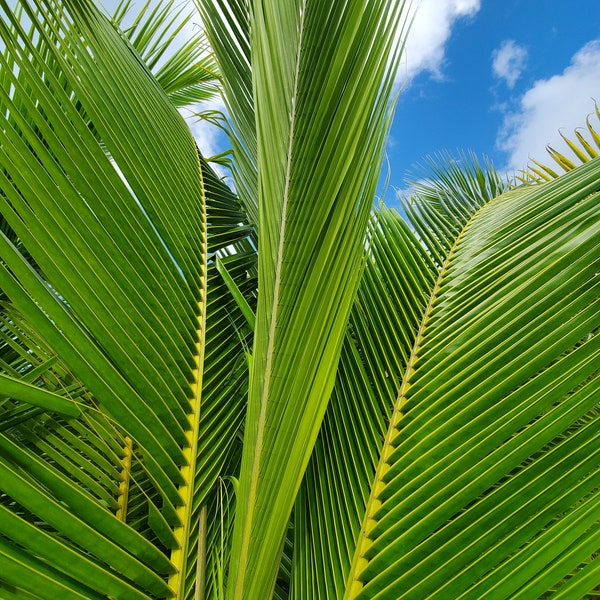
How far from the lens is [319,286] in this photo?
1.58ft

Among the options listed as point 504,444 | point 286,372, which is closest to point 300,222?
point 286,372

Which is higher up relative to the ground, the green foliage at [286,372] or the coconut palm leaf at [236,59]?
the coconut palm leaf at [236,59]

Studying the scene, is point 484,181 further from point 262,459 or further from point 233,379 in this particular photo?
point 262,459

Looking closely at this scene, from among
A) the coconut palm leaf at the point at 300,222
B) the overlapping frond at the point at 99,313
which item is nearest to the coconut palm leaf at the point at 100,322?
the overlapping frond at the point at 99,313

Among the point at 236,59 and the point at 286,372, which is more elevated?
the point at 236,59

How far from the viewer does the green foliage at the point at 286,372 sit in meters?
0.46

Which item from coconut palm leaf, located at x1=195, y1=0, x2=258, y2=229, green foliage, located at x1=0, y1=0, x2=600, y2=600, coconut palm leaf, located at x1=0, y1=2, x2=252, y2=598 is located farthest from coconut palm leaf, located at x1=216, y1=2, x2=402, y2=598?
coconut palm leaf, located at x1=195, y1=0, x2=258, y2=229

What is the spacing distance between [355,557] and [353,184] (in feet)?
1.52

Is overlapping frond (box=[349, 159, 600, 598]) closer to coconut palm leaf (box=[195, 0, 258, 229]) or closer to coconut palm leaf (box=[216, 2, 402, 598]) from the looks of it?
coconut palm leaf (box=[216, 2, 402, 598])

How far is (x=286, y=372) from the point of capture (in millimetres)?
468

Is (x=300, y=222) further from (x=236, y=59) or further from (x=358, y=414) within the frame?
(x=236, y=59)

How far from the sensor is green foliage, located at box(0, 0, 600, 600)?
0.46 m

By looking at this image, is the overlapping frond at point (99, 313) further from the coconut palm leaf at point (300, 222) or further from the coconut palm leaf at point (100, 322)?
the coconut palm leaf at point (300, 222)

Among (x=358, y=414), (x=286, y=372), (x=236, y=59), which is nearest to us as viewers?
(x=286, y=372)
